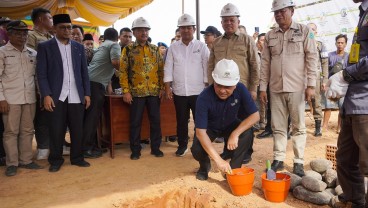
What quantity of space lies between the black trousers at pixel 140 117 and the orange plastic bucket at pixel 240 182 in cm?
182

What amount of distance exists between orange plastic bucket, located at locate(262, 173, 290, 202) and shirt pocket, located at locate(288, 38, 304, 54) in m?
1.47

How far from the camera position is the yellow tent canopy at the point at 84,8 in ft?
22.3

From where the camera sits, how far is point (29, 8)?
7039 mm

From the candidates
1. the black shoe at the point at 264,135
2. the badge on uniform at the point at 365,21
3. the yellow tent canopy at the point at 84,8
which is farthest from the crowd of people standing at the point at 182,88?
the yellow tent canopy at the point at 84,8

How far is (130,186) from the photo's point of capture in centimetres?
346

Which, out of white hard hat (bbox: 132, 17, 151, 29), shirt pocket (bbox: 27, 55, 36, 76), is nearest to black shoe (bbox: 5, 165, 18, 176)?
shirt pocket (bbox: 27, 55, 36, 76)

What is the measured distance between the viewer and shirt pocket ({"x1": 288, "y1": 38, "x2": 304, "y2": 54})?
351 centimetres

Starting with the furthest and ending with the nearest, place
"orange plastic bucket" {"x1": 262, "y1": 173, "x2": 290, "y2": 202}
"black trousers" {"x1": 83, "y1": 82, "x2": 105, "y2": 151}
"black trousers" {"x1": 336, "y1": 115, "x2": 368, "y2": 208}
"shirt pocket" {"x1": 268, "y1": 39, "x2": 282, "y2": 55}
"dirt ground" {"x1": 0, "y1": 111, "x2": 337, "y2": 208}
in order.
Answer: "black trousers" {"x1": 83, "y1": 82, "x2": 105, "y2": 151} < "shirt pocket" {"x1": 268, "y1": 39, "x2": 282, "y2": 55} < "dirt ground" {"x1": 0, "y1": 111, "x2": 337, "y2": 208} < "orange plastic bucket" {"x1": 262, "y1": 173, "x2": 290, "y2": 202} < "black trousers" {"x1": 336, "y1": 115, "x2": 368, "y2": 208}

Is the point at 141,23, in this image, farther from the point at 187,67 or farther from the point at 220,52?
the point at 220,52

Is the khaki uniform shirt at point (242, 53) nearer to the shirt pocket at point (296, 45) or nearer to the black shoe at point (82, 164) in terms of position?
the shirt pocket at point (296, 45)

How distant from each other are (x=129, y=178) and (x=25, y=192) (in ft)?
3.70

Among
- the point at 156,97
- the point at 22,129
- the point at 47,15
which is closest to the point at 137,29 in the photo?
the point at 156,97

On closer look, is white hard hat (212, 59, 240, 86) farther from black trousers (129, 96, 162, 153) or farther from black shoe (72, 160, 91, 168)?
black shoe (72, 160, 91, 168)

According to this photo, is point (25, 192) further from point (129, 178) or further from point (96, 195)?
point (129, 178)
